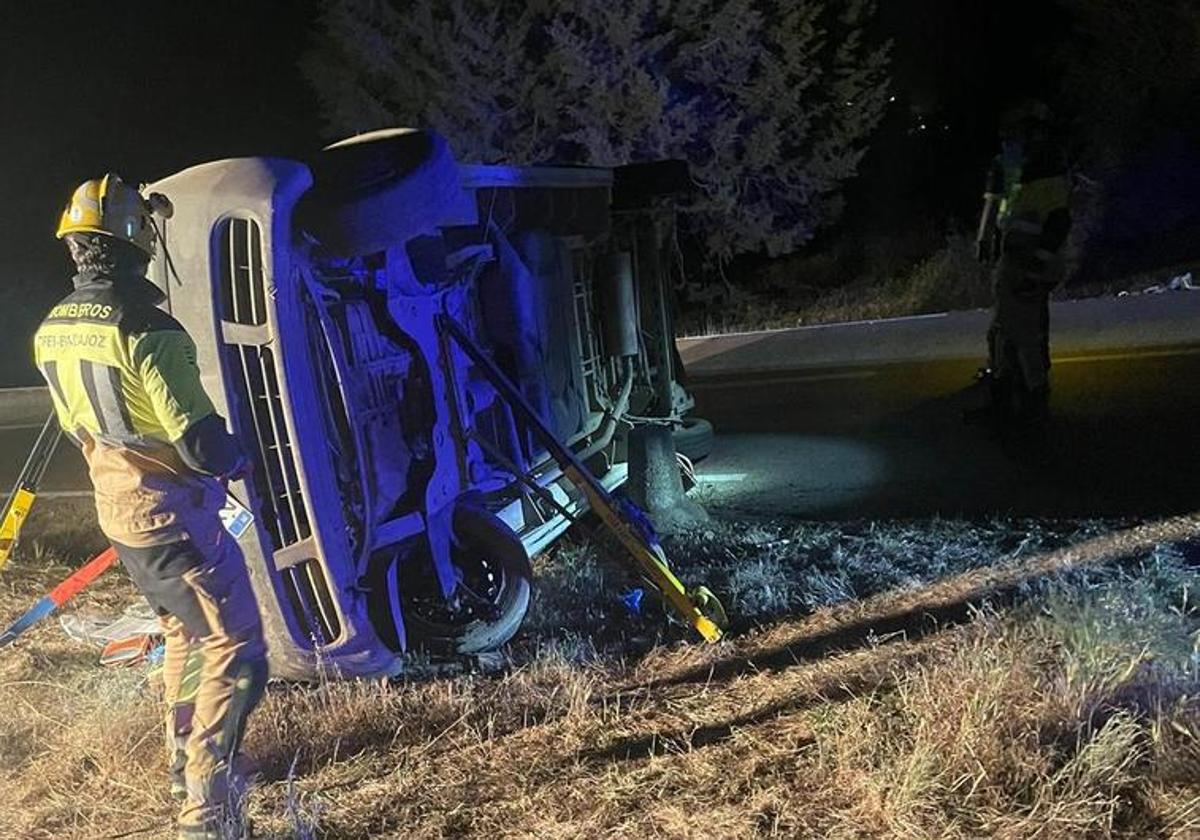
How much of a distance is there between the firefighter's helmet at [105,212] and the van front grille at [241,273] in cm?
45

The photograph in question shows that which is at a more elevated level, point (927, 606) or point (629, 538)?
point (629, 538)

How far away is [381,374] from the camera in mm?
4555

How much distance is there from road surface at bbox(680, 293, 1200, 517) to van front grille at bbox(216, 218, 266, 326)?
3.86m

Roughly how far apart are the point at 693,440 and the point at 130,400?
4575 mm

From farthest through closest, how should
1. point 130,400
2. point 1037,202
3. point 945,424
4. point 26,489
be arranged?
point 945,424
point 1037,202
point 26,489
point 130,400

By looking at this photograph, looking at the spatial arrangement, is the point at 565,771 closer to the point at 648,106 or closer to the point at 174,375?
the point at 174,375

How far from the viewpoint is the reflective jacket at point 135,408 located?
3184 millimetres

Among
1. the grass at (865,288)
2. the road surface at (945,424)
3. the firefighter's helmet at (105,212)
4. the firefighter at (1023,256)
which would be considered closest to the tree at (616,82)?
the grass at (865,288)

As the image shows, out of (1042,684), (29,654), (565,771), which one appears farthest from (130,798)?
(1042,684)

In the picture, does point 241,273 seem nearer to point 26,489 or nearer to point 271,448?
point 271,448

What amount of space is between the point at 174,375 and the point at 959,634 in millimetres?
2846

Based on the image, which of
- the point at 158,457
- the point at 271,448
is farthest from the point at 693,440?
the point at 158,457

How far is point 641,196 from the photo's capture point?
6.98 metres

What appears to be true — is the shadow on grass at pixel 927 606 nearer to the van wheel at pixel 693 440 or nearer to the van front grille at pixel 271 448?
the van front grille at pixel 271 448
